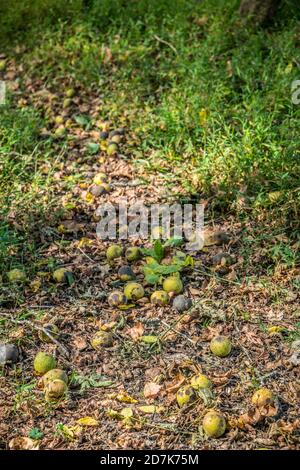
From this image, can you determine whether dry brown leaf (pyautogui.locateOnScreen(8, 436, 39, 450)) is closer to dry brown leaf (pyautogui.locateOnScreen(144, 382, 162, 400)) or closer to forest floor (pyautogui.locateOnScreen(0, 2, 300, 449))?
forest floor (pyautogui.locateOnScreen(0, 2, 300, 449))

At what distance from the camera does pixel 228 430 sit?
3.07 m

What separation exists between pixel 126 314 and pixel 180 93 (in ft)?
7.99

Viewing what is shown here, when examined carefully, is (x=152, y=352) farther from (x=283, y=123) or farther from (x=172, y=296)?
(x=283, y=123)

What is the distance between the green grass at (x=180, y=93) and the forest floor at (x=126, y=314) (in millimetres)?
38

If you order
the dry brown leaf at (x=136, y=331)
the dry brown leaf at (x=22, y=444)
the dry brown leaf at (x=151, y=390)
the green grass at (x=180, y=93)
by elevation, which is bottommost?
the dry brown leaf at (x=22, y=444)

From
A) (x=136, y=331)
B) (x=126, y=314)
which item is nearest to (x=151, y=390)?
(x=136, y=331)

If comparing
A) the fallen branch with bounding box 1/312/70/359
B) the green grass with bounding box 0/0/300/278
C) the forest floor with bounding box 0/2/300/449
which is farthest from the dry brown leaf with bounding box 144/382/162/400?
the green grass with bounding box 0/0/300/278

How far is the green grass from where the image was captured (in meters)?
4.64

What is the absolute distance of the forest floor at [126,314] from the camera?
3.12 metres

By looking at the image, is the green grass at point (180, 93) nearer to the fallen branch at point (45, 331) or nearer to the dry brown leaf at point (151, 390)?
the fallen branch at point (45, 331)

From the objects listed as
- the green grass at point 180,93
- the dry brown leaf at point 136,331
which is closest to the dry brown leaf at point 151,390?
the dry brown leaf at point 136,331

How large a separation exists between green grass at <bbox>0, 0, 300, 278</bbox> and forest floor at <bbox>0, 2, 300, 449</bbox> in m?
0.04
